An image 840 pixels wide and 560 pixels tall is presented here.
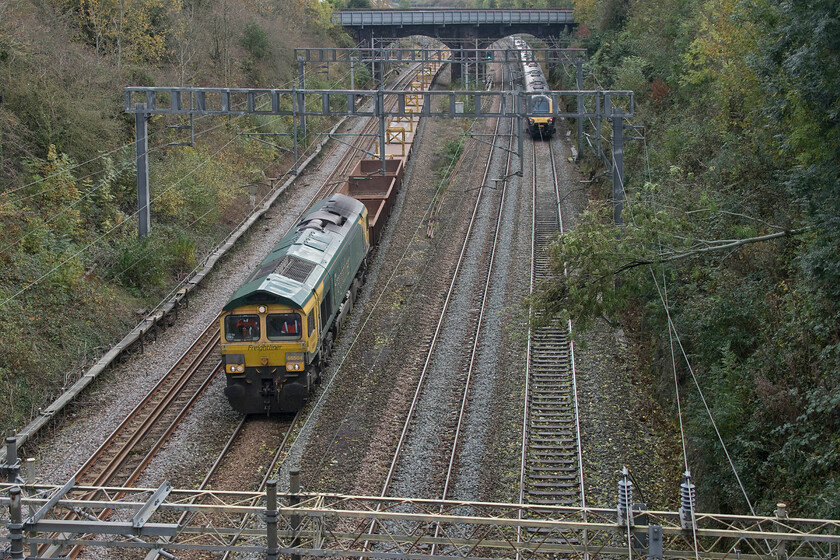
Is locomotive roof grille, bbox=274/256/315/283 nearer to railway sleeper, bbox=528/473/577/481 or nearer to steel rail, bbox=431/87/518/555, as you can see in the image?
steel rail, bbox=431/87/518/555

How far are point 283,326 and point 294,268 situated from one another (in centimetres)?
175

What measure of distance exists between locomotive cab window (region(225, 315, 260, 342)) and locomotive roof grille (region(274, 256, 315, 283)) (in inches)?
52.5

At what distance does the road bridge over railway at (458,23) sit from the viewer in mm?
57344

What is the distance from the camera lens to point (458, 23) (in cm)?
5772

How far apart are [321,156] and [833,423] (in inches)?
1166

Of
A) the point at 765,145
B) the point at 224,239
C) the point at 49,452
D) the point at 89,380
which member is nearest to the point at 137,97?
the point at 224,239

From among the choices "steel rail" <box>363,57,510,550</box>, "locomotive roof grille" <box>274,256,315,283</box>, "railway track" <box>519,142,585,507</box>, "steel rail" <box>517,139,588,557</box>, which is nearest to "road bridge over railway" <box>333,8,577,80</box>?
"steel rail" <box>363,57,510,550</box>

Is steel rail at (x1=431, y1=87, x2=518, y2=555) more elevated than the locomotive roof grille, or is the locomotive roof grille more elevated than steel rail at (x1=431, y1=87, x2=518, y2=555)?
the locomotive roof grille

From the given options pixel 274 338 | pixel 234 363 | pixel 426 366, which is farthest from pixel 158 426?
pixel 426 366

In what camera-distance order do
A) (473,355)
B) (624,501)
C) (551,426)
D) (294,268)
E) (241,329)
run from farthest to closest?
1. (473,355)
2. (294,268)
3. (241,329)
4. (551,426)
5. (624,501)

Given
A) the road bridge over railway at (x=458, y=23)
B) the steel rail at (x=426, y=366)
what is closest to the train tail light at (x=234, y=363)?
the steel rail at (x=426, y=366)

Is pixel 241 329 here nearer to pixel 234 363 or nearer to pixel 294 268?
pixel 234 363

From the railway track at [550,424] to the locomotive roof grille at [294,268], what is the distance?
5.35m

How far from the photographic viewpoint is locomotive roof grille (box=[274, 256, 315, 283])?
57.4 feet
